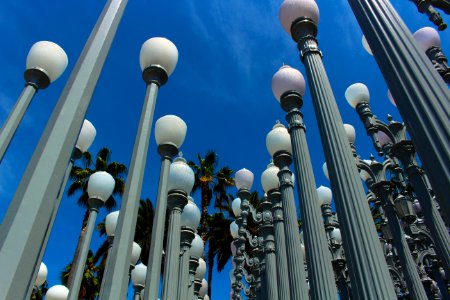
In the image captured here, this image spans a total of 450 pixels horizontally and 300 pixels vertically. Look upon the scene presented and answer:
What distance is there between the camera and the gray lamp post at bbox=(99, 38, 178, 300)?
3.39m

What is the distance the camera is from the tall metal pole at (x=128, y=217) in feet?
11.0

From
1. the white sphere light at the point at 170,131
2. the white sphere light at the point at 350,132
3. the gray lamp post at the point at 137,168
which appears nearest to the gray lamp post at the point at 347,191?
the gray lamp post at the point at 137,168

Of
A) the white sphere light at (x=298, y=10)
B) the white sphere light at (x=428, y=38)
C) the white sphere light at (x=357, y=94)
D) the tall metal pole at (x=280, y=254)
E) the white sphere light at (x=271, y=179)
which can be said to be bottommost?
the tall metal pole at (x=280, y=254)

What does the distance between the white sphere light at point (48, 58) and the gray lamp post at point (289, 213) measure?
4153mm

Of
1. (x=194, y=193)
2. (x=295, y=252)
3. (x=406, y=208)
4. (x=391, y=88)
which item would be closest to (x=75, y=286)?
(x=295, y=252)

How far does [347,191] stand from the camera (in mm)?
3920

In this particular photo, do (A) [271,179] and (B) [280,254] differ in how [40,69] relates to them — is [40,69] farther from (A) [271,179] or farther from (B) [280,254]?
(B) [280,254]

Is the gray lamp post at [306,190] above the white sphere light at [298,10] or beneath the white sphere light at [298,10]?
beneath

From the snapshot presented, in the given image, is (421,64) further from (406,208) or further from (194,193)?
(194,193)

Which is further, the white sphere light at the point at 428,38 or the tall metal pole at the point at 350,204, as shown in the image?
the white sphere light at the point at 428,38

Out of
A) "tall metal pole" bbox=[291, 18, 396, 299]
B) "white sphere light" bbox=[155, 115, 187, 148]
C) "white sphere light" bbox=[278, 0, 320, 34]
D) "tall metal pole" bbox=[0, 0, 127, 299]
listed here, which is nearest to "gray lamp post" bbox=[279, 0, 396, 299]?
"tall metal pole" bbox=[291, 18, 396, 299]

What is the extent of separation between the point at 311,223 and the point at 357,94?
4706 mm

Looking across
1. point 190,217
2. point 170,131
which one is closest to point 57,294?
point 190,217

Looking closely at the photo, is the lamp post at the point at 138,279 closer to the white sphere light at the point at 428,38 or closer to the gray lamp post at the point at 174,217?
the gray lamp post at the point at 174,217
